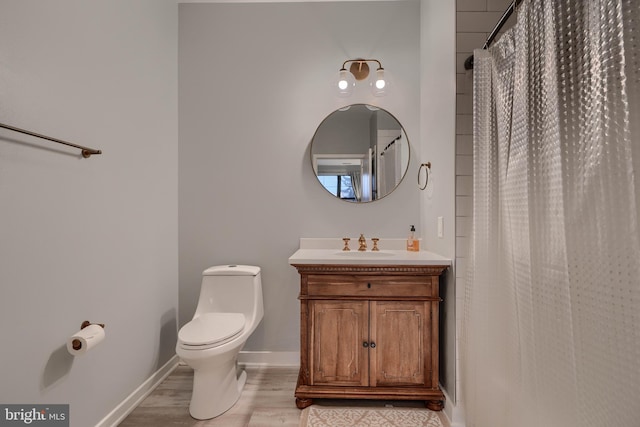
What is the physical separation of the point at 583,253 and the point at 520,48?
0.72 m

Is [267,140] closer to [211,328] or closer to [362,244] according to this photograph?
[362,244]

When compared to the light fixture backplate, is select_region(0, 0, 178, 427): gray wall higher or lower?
lower

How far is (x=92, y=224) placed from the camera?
1511mm

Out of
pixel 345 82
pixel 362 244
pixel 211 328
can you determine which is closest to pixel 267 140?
pixel 345 82

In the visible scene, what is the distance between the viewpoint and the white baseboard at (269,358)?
230cm

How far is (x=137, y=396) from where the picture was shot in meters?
1.82

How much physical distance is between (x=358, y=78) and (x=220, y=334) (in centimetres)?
195

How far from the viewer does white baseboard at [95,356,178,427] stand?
1.59 metres

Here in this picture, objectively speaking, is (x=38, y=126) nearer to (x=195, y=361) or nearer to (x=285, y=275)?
(x=195, y=361)

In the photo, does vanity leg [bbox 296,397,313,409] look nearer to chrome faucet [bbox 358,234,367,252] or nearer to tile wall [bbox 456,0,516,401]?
tile wall [bbox 456,0,516,401]

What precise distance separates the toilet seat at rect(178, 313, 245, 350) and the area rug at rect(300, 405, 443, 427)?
2.01 feet

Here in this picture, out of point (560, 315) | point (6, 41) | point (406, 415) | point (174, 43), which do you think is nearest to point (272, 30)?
point (174, 43)

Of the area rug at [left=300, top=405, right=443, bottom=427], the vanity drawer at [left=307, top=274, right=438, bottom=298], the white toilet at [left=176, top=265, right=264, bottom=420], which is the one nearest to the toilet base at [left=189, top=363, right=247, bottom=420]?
the white toilet at [left=176, top=265, right=264, bottom=420]

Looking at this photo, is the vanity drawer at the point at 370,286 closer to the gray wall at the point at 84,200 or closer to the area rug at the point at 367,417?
the area rug at the point at 367,417
